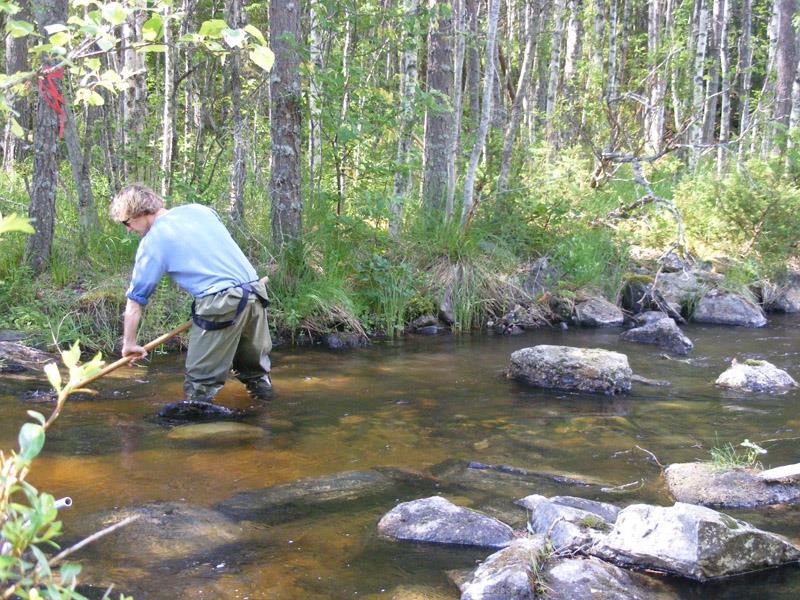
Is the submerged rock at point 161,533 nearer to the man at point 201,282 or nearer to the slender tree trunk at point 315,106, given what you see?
the man at point 201,282

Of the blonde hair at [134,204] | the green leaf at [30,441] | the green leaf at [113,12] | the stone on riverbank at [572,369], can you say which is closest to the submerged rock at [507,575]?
the green leaf at [30,441]

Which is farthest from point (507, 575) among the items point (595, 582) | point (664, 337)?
point (664, 337)

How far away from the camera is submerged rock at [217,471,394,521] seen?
14.5 feet

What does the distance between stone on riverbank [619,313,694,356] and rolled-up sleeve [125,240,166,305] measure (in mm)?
6238

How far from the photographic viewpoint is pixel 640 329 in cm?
1015

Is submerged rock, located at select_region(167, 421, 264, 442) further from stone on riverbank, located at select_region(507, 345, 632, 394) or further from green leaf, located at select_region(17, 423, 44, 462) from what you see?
green leaf, located at select_region(17, 423, 44, 462)

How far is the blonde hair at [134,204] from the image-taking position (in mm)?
5727

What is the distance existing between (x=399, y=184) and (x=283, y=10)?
302 centimetres

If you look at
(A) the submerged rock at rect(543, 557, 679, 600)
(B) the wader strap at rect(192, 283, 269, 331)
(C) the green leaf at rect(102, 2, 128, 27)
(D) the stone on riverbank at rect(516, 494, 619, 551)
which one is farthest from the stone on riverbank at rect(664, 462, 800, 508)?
(C) the green leaf at rect(102, 2, 128, 27)

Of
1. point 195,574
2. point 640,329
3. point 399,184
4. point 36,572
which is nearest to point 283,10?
point 399,184

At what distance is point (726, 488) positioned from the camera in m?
4.80

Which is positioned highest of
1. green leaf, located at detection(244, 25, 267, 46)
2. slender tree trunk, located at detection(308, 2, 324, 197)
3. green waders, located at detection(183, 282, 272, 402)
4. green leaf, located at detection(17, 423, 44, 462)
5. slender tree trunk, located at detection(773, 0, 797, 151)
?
slender tree trunk, located at detection(773, 0, 797, 151)

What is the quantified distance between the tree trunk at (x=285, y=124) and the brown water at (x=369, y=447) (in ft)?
5.63

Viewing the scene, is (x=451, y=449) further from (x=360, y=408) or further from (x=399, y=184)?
(x=399, y=184)
